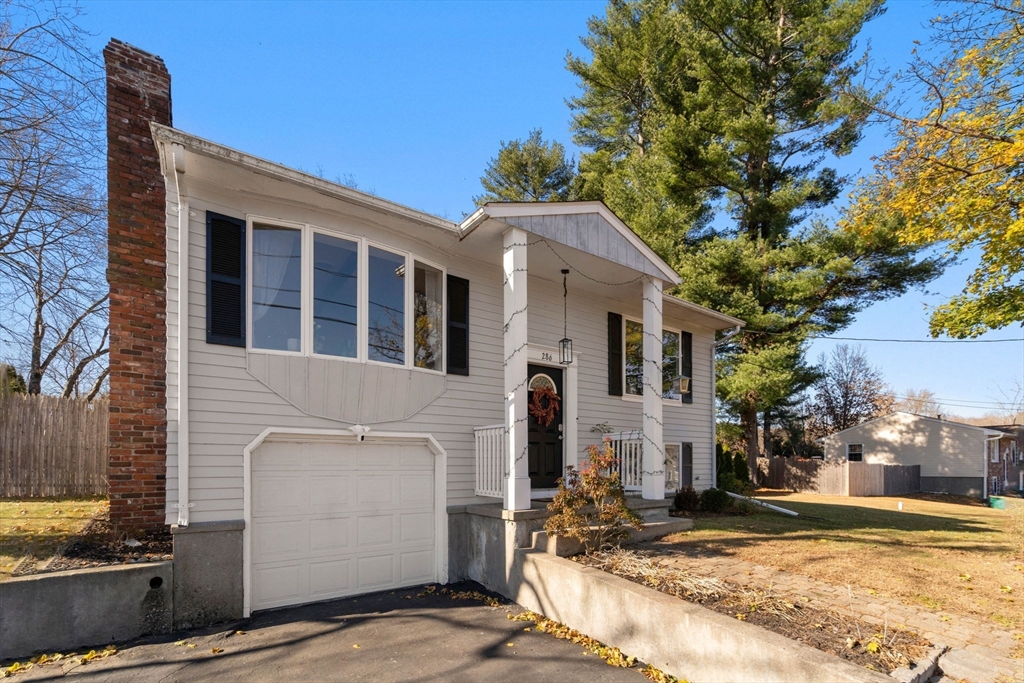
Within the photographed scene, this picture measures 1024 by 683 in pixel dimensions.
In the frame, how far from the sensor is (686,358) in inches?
462

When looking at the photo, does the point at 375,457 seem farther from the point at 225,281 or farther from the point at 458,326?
the point at 225,281

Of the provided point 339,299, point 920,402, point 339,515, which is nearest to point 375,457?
point 339,515

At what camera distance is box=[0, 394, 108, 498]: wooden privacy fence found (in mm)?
7422

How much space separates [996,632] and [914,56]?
8.20m

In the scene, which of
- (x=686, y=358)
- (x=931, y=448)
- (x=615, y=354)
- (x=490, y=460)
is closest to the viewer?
(x=490, y=460)

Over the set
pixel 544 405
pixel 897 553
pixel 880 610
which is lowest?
pixel 897 553

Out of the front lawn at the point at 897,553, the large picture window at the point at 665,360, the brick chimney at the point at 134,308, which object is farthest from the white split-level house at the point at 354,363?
the large picture window at the point at 665,360

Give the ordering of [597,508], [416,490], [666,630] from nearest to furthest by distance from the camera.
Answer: [666,630] < [597,508] < [416,490]

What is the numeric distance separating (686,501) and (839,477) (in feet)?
41.6

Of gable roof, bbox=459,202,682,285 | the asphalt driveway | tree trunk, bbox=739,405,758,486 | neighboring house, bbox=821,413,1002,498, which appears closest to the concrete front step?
the asphalt driveway

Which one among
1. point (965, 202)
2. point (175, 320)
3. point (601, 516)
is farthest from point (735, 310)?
point (175, 320)

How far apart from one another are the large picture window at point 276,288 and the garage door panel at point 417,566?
2.94m

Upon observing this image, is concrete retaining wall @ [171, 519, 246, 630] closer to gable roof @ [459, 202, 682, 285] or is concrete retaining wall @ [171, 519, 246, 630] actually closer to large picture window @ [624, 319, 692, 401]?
gable roof @ [459, 202, 682, 285]

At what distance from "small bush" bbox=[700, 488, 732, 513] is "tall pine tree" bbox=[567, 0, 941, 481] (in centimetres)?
785
